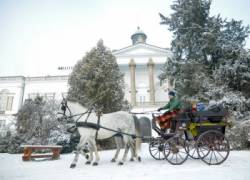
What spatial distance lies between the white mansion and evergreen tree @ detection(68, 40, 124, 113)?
1114cm

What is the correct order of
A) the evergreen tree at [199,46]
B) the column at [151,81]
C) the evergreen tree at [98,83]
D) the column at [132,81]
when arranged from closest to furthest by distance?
the evergreen tree at [199,46] → the evergreen tree at [98,83] → the column at [132,81] → the column at [151,81]

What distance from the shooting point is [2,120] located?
28984 mm

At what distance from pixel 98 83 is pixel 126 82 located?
1342cm

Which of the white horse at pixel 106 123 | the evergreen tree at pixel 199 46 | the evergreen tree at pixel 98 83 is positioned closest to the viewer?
the white horse at pixel 106 123

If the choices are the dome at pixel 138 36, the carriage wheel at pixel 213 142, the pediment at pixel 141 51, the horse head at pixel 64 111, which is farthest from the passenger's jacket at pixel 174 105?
the dome at pixel 138 36

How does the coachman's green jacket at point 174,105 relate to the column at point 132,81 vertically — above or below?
below

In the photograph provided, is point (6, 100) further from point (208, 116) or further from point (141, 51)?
point (208, 116)

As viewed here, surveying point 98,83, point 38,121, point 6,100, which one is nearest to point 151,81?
point 98,83

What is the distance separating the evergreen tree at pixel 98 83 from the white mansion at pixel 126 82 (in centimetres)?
1114

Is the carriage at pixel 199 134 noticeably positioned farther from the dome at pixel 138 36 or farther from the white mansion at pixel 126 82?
the dome at pixel 138 36

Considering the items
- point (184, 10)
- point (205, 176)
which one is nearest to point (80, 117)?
point (205, 176)

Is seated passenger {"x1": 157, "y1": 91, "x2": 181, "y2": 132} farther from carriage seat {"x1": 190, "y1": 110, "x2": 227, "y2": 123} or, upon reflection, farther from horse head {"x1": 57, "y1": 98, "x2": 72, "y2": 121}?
horse head {"x1": 57, "y1": 98, "x2": 72, "y2": 121}

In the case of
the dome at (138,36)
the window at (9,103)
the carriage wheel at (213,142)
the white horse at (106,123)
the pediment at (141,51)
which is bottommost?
the carriage wheel at (213,142)

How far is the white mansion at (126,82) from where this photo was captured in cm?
2966
